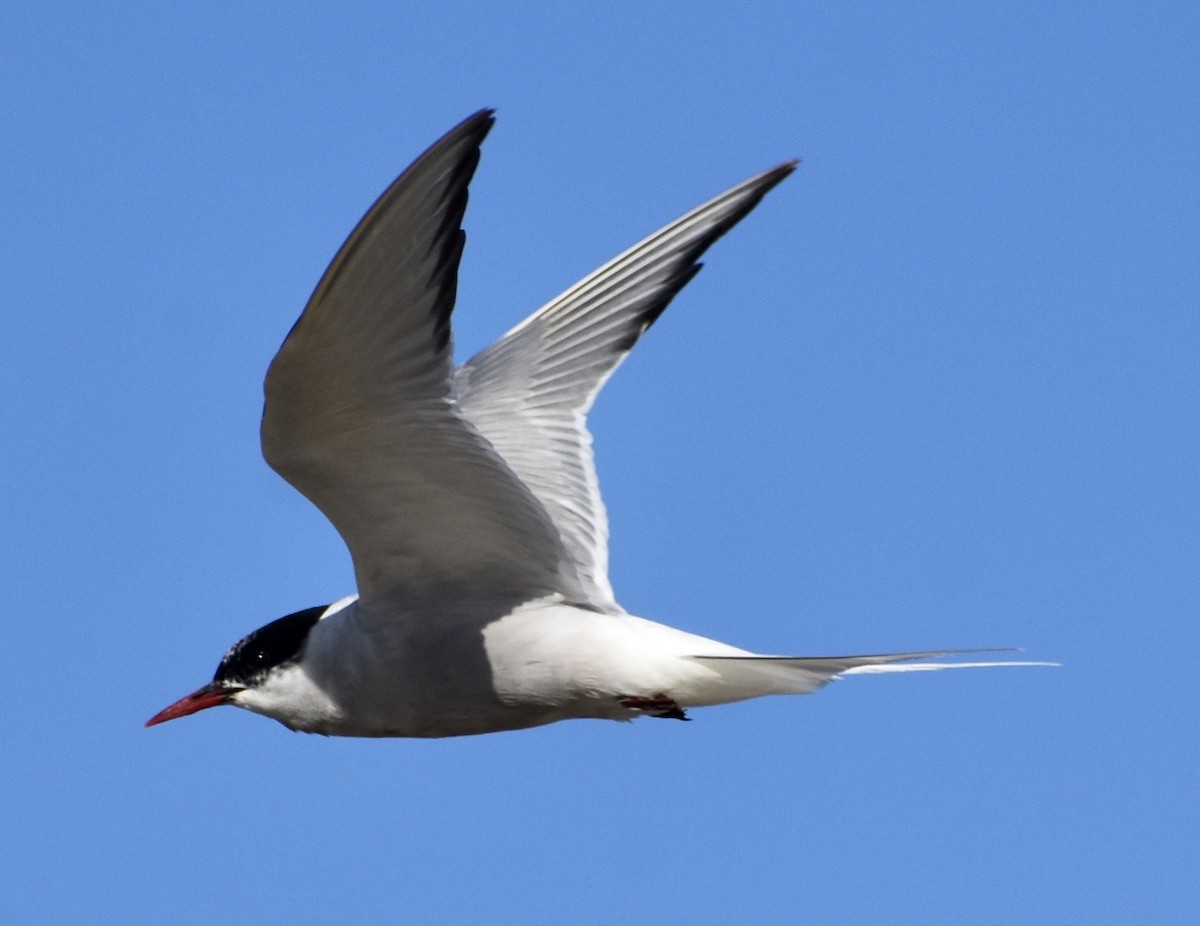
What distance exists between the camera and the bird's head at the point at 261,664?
698 centimetres

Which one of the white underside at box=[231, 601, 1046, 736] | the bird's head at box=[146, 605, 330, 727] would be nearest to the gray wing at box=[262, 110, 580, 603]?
the white underside at box=[231, 601, 1046, 736]

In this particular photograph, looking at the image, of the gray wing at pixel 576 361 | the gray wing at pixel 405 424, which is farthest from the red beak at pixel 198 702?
the gray wing at pixel 576 361

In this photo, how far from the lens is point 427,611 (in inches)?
268

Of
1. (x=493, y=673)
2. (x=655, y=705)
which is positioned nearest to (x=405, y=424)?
(x=493, y=673)

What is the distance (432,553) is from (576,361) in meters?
2.13

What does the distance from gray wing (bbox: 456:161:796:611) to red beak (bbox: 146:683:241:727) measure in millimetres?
1586

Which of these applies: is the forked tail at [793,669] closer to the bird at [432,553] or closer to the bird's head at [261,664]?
the bird at [432,553]

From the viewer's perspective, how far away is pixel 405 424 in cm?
598

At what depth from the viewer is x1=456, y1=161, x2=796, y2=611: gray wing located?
26.1 ft

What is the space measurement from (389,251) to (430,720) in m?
2.18

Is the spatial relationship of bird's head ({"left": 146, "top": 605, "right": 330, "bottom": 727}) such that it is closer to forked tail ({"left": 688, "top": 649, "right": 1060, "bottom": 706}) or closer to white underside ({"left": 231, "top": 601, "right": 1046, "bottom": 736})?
white underside ({"left": 231, "top": 601, "right": 1046, "bottom": 736})

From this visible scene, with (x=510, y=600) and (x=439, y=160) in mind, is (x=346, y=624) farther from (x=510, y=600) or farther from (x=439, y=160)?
(x=439, y=160)

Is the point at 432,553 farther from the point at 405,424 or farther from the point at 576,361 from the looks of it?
the point at 576,361

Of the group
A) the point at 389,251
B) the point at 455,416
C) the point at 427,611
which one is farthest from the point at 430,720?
the point at 389,251
